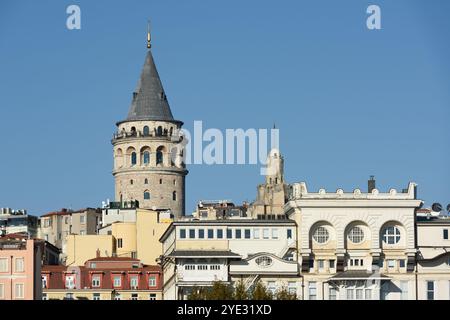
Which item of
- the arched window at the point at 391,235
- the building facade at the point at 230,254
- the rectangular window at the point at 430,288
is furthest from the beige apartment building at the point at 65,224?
the rectangular window at the point at 430,288

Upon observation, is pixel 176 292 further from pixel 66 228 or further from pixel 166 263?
pixel 66 228

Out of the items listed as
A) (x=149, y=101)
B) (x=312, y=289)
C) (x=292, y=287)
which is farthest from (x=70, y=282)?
(x=149, y=101)

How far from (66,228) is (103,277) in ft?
161

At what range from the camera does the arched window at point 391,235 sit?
13188 centimetres

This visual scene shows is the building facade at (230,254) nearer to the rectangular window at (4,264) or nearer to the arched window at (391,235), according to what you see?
the arched window at (391,235)

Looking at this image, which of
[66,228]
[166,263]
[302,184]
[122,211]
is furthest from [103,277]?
[66,228]

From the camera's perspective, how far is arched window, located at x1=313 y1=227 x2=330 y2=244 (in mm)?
131500

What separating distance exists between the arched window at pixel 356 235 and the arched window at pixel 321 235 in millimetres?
1607

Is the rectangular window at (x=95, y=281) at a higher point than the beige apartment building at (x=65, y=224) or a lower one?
lower

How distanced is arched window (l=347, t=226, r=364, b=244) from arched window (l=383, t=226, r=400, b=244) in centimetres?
158

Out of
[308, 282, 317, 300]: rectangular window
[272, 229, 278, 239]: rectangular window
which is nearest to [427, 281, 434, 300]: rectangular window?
[308, 282, 317, 300]: rectangular window

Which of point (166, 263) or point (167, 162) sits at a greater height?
point (167, 162)

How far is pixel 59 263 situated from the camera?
16162 centimetres

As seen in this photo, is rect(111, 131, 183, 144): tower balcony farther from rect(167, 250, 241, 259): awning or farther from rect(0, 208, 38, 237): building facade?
rect(167, 250, 241, 259): awning
